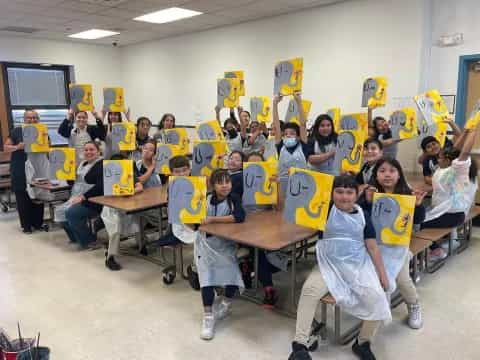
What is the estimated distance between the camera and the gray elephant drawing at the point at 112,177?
3.51 meters

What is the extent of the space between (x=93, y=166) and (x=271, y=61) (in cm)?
366

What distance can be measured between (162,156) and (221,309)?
1.69m

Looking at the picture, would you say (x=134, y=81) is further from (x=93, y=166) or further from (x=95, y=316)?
(x=95, y=316)

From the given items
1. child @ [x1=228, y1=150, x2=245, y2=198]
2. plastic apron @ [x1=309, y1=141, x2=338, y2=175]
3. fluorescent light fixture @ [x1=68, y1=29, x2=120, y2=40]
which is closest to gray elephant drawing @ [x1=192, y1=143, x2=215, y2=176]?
child @ [x1=228, y1=150, x2=245, y2=198]

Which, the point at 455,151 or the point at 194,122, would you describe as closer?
the point at 455,151

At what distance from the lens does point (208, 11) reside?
19.6 ft

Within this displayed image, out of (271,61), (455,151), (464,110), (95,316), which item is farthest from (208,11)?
(95,316)

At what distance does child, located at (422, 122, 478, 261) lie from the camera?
3242 millimetres

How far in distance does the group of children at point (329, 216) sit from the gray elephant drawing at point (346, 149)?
0.52 ft

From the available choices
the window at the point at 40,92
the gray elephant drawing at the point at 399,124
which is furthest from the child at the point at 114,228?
the window at the point at 40,92

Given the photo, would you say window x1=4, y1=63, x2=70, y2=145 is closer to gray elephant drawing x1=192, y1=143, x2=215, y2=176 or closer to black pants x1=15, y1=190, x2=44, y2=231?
black pants x1=15, y1=190, x2=44, y2=231

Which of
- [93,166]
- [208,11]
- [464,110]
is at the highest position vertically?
[208,11]

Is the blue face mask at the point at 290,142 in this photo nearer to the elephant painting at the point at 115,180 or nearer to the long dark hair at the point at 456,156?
the long dark hair at the point at 456,156

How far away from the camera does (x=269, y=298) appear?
2.81 meters
